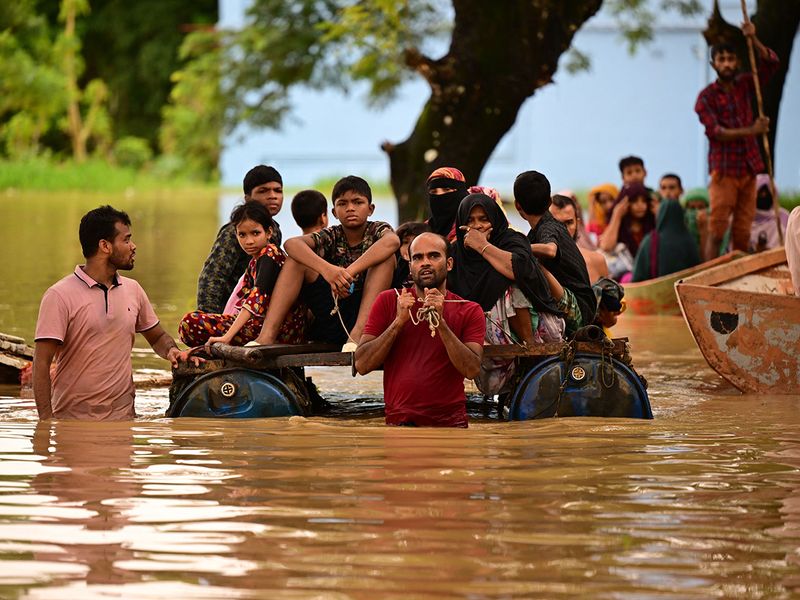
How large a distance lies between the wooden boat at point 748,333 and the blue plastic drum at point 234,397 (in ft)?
10.4

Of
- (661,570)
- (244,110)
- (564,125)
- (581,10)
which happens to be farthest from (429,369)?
(564,125)

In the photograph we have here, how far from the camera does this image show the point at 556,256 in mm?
8797

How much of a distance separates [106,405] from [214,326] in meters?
0.89

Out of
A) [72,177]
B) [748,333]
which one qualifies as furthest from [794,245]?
[72,177]

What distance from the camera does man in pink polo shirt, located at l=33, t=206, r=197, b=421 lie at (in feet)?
26.0

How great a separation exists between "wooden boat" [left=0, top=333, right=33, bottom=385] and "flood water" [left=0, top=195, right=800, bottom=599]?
37.5 inches

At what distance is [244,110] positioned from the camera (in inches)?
1340

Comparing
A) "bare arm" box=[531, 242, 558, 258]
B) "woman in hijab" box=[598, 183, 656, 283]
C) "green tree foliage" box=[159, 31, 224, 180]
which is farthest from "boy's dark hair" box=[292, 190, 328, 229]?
"green tree foliage" box=[159, 31, 224, 180]

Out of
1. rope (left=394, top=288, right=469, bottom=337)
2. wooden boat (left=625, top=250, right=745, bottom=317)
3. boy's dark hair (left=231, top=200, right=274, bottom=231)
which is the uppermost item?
boy's dark hair (left=231, top=200, right=274, bottom=231)

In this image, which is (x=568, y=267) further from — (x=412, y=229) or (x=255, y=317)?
(x=255, y=317)

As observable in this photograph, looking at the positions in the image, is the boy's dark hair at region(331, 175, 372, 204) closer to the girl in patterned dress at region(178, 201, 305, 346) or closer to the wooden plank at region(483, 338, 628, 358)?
the girl in patterned dress at region(178, 201, 305, 346)

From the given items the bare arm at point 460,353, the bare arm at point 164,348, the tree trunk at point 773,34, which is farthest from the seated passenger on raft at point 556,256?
the tree trunk at point 773,34

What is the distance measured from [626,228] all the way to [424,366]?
8417 mm

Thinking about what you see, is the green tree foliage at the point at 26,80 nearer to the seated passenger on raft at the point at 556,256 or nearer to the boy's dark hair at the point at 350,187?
the boy's dark hair at the point at 350,187
